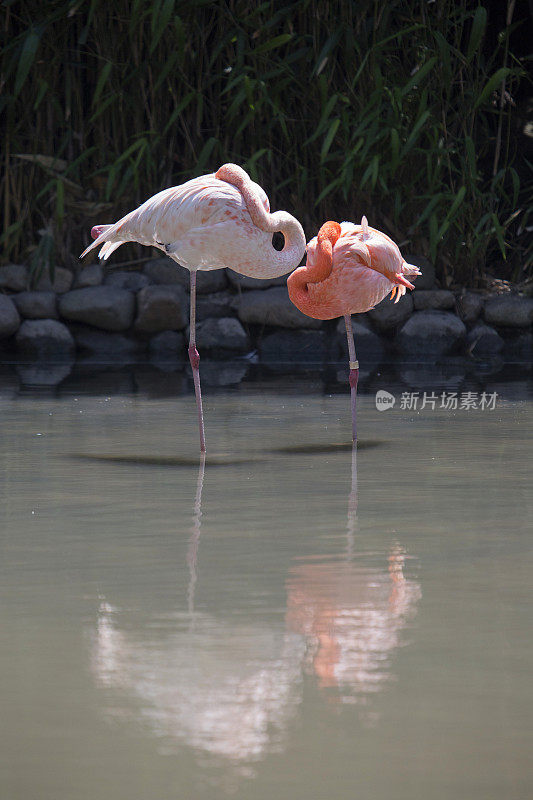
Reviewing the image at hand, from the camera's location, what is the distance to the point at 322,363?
29.1 ft

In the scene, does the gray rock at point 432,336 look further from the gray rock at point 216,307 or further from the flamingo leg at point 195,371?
the flamingo leg at point 195,371

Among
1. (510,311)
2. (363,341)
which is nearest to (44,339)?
(363,341)

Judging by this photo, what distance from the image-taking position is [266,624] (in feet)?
8.18

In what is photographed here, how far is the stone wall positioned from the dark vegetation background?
38 centimetres

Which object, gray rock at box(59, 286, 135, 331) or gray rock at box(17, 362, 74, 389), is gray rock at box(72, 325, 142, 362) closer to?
gray rock at box(59, 286, 135, 331)

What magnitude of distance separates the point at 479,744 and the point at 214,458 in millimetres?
2902

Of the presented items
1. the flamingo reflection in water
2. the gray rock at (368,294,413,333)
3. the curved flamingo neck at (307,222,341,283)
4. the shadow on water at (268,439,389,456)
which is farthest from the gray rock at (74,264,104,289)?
the flamingo reflection in water

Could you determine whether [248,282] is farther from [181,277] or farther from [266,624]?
[266,624]

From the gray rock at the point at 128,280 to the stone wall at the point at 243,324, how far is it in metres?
0.01

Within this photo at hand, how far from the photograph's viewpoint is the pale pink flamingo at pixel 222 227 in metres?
5.36

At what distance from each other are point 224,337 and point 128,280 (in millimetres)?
869

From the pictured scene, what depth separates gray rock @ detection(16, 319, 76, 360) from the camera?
30.7 ft

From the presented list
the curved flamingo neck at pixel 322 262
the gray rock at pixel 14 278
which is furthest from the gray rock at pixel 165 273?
the curved flamingo neck at pixel 322 262

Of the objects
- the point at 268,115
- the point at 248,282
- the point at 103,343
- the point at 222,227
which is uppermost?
the point at 268,115
